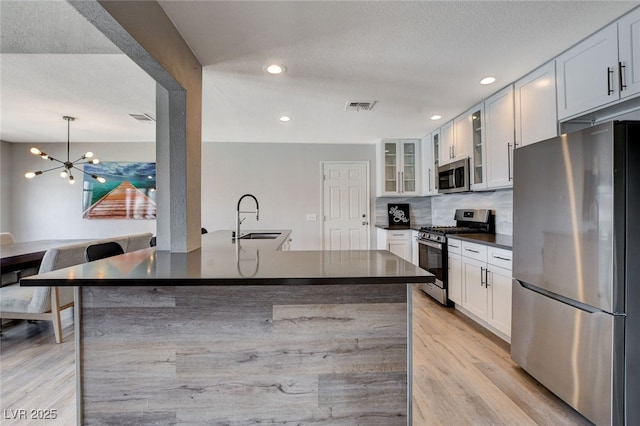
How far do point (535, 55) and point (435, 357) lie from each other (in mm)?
2474

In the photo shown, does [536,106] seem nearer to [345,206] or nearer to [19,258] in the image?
[345,206]

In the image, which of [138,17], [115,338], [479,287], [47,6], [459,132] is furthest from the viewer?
[459,132]

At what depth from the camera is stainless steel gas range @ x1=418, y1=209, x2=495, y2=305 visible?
3.48 meters

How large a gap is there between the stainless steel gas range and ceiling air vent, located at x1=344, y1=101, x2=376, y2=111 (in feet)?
5.61

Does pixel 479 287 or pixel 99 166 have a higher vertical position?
pixel 99 166

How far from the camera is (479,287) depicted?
288 cm

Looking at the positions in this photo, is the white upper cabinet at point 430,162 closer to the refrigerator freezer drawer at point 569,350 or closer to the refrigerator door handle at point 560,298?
the refrigerator door handle at point 560,298

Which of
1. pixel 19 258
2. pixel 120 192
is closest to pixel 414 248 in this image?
pixel 19 258

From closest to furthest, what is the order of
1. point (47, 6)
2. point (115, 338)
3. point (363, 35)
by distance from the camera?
point (115, 338)
point (47, 6)
point (363, 35)

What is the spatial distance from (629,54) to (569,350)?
1.79 m

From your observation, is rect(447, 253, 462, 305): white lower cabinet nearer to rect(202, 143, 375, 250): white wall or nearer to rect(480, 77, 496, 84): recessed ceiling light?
rect(480, 77, 496, 84): recessed ceiling light

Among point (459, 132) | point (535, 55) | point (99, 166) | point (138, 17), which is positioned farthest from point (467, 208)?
point (99, 166)

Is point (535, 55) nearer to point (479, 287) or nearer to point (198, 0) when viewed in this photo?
point (479, 287)

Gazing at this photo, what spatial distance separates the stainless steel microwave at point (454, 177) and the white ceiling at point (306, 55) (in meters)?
0.64
